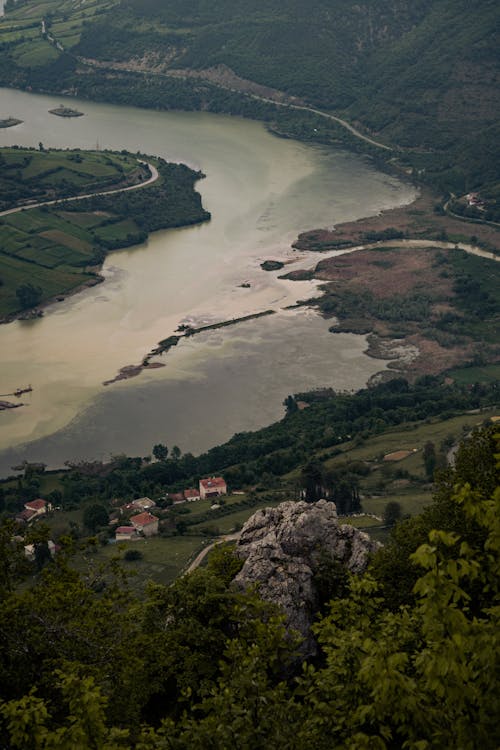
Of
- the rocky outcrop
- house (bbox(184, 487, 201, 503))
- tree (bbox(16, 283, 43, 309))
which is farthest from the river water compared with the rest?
the rocky outcrop

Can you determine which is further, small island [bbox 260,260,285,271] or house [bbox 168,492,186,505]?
small island [bbox 260,260,285,271]

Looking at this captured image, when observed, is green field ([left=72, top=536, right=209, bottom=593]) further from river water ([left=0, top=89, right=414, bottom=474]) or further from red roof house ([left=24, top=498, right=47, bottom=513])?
river water ([left=0, top=89, right=414, bottom=474])

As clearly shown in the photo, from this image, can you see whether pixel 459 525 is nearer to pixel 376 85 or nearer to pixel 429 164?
pixel 429 164

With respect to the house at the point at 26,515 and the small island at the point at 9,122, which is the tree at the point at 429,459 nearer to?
the house at the point at 26,515

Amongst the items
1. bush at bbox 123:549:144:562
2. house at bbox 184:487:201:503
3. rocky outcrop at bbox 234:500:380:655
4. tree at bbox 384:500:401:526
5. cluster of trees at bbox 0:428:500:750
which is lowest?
house at bbox 184:487:201:503

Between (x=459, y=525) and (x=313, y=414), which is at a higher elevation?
(x=459, y=525)

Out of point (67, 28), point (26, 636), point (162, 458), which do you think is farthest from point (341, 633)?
point (67, 28)

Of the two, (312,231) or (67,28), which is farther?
(67,28)

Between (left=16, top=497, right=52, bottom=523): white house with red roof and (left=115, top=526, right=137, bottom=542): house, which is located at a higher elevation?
(left=115, top=526, right=137, bottom=542): house
